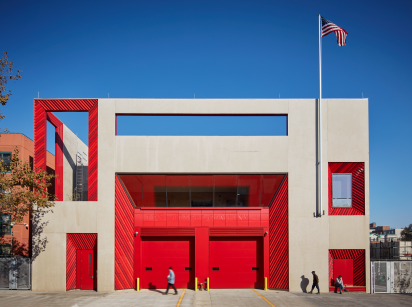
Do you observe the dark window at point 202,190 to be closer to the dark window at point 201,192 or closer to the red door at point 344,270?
the dark window at point 201,192

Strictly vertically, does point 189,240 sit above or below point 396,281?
above

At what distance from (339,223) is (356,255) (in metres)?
2.30

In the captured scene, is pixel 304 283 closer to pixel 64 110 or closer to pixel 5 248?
pixel 64 110

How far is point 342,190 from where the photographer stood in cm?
2055

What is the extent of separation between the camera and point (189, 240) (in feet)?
67.6

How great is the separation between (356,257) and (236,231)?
7.75 metres

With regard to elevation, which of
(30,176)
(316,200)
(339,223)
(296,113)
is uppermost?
(296,113)

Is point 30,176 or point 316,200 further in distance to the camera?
point 316,200

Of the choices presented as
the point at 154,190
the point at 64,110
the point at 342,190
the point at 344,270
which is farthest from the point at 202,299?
the point at 64,110

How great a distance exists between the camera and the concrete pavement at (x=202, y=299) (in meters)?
16.5

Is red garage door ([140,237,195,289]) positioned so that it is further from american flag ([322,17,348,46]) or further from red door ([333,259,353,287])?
american flag ([322,17,348,46])

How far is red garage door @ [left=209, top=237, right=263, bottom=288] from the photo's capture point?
20.3 m

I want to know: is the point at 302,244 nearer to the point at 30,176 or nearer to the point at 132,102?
the point at 132,102

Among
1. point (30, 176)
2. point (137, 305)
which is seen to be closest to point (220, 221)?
point (137, 305)
